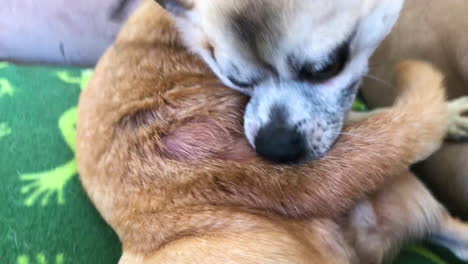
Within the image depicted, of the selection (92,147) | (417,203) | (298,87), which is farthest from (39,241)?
(417,203)

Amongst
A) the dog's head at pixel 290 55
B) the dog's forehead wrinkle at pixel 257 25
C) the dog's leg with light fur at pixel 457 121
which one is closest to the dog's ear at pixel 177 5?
the dog's head at pixel 290 55

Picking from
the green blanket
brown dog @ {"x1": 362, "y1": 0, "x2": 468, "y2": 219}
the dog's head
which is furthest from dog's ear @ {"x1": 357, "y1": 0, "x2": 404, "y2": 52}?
the green blanket

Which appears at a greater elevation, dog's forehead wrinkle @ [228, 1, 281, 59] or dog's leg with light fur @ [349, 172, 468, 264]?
dog's forehead wrinkle @ [228, 1, 281, 59]

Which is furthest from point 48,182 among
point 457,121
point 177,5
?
point 457,121

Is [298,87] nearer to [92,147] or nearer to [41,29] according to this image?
[92,147]

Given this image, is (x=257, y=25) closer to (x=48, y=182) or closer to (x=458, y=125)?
(x=458, y=125)

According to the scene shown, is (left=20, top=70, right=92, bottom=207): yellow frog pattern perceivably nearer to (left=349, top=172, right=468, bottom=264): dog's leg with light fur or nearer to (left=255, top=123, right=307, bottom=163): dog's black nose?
(left=255, top=123, right=307, bottom=163): dog's black nose
